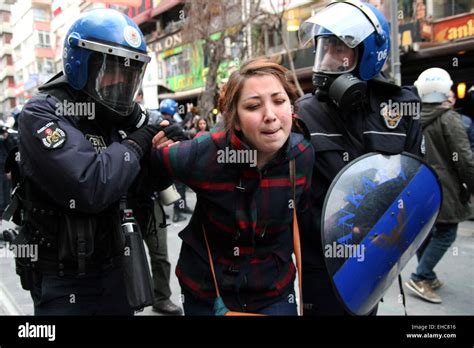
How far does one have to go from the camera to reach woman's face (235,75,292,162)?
1613 mm

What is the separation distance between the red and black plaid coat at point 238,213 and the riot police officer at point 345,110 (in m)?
0.18

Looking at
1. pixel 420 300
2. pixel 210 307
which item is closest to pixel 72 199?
pixel 210 307

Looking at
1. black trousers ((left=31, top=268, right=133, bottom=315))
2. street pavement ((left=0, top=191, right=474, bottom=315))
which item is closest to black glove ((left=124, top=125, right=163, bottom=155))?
black trousers ((left=31, top=268, right=133, bottom=315))

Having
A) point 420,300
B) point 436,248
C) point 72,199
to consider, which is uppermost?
point 72,199

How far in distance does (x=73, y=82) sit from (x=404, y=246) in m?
1.53

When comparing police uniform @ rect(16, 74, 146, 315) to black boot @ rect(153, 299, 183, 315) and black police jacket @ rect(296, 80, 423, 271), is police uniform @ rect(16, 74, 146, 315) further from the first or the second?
black boot @ rect(153, 299, 183, 315)

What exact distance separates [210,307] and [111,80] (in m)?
0.98

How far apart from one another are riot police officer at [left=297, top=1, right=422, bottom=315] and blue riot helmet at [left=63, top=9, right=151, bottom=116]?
792mm

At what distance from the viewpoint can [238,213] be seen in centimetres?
166

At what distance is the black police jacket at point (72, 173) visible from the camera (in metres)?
1.51

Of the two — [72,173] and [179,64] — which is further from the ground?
[179,64]

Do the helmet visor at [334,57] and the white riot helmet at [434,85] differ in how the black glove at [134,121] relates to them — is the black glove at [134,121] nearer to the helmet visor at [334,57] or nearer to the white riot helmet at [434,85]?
the helmet visor at [334,57]

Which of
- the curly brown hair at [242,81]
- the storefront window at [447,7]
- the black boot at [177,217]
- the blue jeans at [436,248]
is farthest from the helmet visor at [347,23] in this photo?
the storefront window at [447,7]

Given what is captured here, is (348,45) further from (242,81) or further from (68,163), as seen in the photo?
(68,163)
